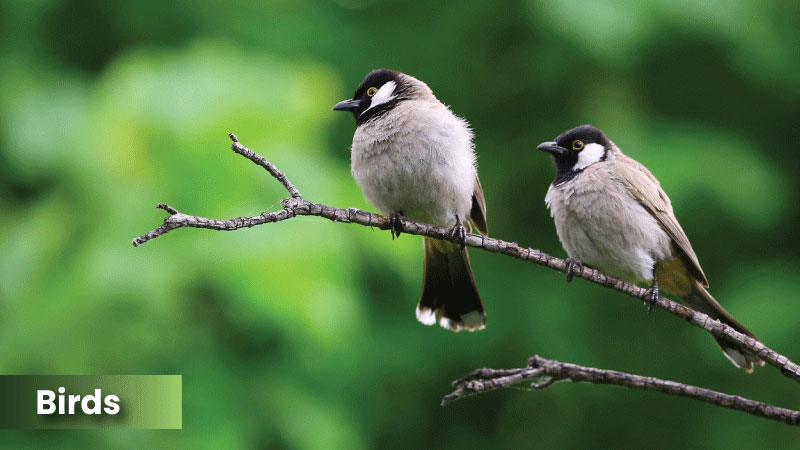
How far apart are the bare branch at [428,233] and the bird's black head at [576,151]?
1.28 meters

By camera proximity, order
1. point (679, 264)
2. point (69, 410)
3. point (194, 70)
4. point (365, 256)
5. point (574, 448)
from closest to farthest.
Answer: point (679, 264), point (69, 410), point (194, 70), point (365, 256), point (574, 448)

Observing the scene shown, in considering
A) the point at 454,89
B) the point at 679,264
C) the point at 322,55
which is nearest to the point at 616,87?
the point at 454,89

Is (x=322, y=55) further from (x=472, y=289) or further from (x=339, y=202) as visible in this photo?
(x=472, y=289)

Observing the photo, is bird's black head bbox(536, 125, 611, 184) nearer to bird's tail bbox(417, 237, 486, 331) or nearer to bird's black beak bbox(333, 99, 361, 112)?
bird's tail bbox(417, 237, 486, 331)

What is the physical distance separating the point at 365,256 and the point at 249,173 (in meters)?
1.05

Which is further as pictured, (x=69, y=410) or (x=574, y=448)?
(x=574, y=448)

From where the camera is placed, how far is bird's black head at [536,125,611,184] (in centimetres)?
387

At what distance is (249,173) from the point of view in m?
4.55

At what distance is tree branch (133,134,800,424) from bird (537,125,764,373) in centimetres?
106

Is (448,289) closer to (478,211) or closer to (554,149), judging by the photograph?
(478,211)

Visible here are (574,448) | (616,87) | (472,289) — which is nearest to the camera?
(472,289)

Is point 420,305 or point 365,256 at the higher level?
point 365,256

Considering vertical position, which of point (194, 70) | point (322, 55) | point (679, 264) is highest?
point (322, 55)

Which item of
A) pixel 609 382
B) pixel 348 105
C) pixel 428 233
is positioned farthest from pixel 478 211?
pixel 609 382
